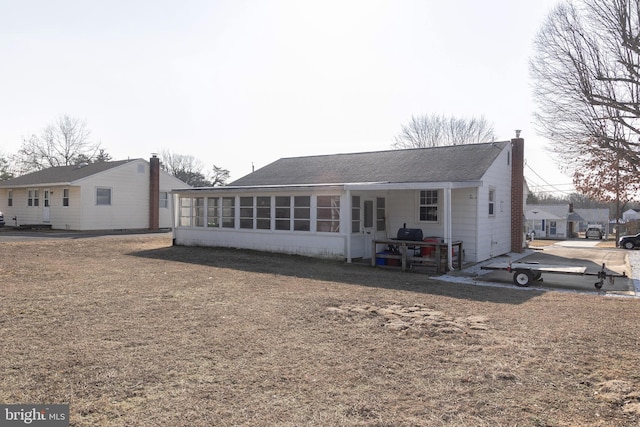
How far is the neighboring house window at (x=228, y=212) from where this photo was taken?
56.9 ft

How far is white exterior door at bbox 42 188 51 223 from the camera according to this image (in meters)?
27.9

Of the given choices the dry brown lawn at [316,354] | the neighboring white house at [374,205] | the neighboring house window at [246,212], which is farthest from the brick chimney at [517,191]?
the neighboring house window at [246,212]

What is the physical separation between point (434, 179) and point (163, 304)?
936 centimetres

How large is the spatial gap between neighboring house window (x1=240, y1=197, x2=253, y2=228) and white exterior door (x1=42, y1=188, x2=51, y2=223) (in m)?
17.7

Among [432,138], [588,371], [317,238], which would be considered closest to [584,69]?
[317,238]

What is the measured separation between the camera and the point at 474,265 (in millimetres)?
13234

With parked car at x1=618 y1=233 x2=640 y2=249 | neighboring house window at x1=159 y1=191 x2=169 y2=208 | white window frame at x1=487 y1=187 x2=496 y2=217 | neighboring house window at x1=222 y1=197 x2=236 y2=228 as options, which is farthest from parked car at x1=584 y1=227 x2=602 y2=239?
neighboring house window at x1=222 y1=197 x2=236 y2=228

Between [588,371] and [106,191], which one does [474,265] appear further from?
[106,191]

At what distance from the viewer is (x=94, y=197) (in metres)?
26.5

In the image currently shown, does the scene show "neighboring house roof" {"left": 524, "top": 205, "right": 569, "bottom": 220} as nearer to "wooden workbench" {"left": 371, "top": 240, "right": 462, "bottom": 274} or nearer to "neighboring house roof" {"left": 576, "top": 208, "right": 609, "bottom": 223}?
"neighboring house roof" {"left": 576, "top": 208, "right": 609, "bottom": 223}

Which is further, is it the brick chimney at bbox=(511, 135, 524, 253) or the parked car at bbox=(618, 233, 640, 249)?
the parked car at bbox=(618, 233, 640, 249)

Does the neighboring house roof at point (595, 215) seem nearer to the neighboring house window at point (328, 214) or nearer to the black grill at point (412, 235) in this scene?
the black grill at point (412, 235)

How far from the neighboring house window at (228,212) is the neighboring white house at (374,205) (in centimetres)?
4

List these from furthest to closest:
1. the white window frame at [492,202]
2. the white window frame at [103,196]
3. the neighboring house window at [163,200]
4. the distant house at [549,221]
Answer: the distant house at [549,221] < the neighboring house window at [163,200] < the white window frame at [103,196] < the white window frame at [492,202]
